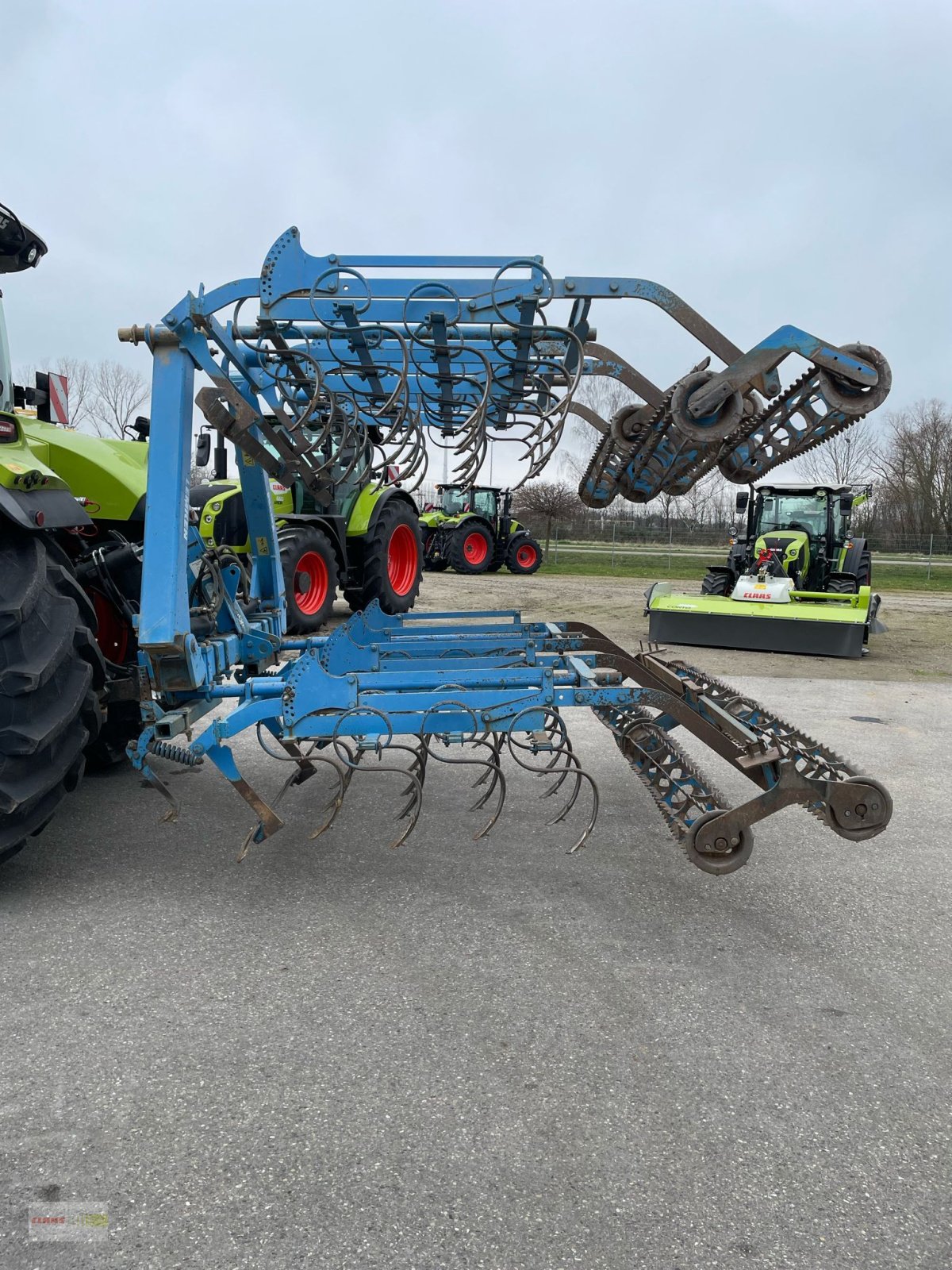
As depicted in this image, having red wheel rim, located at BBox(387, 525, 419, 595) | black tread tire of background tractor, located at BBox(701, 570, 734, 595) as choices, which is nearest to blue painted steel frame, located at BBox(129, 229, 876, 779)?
red wheel rim, located at BBox(387, 525, 419, 595)

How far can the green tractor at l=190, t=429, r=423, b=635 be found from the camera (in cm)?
781

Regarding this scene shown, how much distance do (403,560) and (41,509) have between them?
695 cm

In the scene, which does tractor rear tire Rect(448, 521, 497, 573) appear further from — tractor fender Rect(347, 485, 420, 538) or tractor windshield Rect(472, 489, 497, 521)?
tractor fender Rect(347, 485, 420, 538)

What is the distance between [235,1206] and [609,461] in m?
4.02

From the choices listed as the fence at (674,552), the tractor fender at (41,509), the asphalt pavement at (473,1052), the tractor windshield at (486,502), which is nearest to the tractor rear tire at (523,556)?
the tractor windshield at (486,502)

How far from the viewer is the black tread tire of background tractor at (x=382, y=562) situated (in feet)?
28.5

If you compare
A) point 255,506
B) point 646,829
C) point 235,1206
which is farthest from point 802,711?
point 235,1206

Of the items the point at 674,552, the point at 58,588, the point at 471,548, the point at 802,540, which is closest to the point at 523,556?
the point at 471,548

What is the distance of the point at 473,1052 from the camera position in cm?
201

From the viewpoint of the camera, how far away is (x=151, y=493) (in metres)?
2.95

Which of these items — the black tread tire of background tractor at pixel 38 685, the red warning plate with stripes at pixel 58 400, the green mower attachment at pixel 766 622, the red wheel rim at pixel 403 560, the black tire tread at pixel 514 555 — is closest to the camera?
the black tread tire of background tractor at pixel 38 685

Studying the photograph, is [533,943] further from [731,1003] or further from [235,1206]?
[235,1206]

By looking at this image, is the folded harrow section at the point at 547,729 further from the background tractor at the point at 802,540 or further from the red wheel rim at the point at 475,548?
the red wheel rim at the point at 475,548

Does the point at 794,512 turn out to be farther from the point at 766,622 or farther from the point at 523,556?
the point at 523,556
